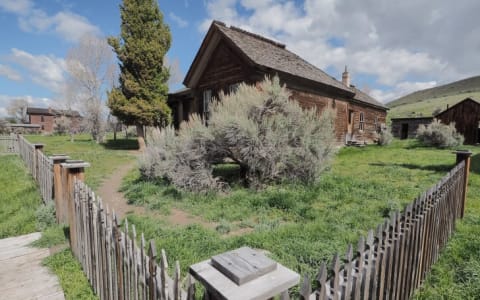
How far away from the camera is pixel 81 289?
257 centimetres

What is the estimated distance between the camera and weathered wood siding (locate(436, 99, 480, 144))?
21953mm

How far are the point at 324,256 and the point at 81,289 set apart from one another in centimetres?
280

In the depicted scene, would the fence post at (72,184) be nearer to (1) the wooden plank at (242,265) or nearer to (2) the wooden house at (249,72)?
(1) the wooden plank at (242,265)

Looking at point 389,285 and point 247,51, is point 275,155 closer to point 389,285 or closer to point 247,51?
point 389,285

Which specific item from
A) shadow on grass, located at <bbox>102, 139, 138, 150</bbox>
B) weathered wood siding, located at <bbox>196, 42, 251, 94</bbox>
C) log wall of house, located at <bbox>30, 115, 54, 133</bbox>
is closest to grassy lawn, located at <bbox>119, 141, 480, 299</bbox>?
weathered wood siding, located at <bbox>196, 42, 251, 94</bbox>

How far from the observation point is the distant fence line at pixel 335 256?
1340 millimetres

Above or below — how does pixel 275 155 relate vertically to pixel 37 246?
above

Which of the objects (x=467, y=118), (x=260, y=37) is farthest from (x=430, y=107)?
(x=260, y=37)

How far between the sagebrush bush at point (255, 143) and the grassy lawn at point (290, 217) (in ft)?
1.42

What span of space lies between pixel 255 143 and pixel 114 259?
167 inches

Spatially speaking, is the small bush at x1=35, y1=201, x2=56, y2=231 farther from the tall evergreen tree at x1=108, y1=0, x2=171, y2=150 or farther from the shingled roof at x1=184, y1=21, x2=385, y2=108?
the tall evergreen tree at x1=108, y1=0, x2=171, y2=150

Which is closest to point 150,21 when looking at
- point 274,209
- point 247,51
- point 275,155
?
point 247,51

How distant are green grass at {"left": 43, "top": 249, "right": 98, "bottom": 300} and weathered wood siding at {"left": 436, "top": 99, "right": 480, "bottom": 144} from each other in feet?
99.3

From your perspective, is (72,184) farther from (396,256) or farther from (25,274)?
(396,256)
